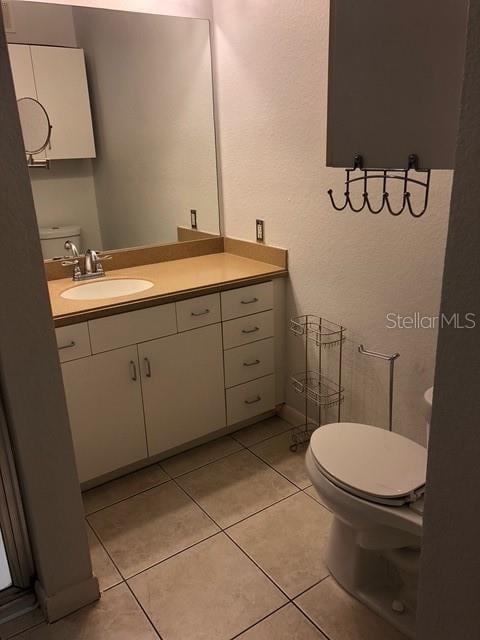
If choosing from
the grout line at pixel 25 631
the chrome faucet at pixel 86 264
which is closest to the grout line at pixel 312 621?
the grout line at pixel 25 631

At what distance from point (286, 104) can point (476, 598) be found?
2043 millimetres

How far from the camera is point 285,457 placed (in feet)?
8.14

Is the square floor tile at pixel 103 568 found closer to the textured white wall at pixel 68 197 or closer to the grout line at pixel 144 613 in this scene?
the grout line at pixel 144 613

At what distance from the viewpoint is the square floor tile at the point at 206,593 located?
161 cm

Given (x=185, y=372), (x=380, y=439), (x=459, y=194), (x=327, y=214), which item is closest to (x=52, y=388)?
(x=185, y=372)

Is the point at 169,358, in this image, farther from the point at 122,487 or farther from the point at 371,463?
the point at 371,463

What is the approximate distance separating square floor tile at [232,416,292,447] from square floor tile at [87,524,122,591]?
0.89 metres

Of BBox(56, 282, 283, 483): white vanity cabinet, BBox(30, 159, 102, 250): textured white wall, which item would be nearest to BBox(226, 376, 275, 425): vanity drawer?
BBox(56, 282, 283, 483): white vanity cabinet

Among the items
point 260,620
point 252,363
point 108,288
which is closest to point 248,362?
point 252,363

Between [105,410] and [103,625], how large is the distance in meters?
0.81

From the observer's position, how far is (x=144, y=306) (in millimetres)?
2146

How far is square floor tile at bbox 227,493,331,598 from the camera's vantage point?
5.90 feet

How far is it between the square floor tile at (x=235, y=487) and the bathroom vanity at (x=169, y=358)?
7.6 inches

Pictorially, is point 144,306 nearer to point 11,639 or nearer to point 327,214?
point 327,214
